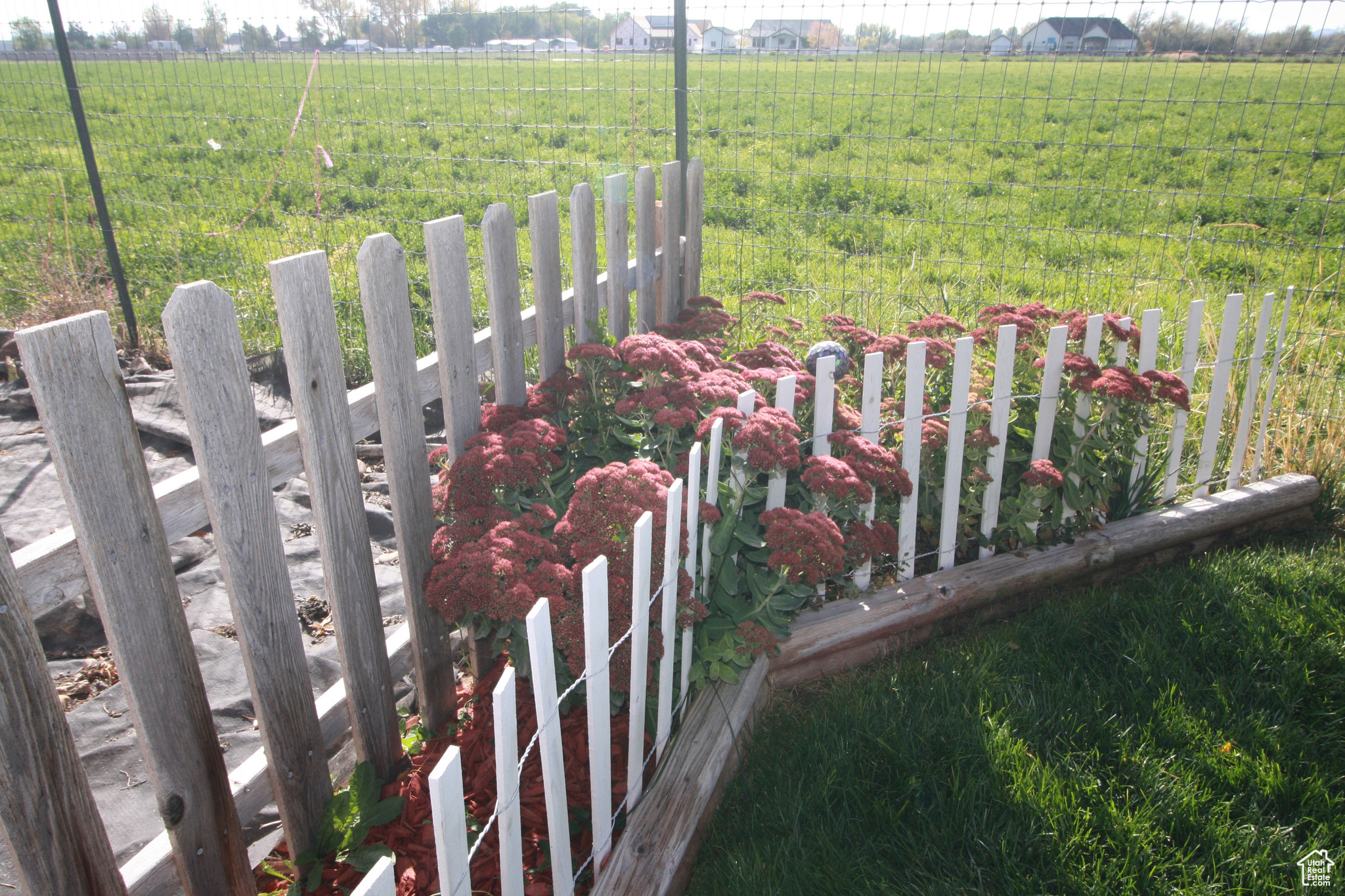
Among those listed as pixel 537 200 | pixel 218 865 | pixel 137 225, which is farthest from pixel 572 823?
pixel 137 225

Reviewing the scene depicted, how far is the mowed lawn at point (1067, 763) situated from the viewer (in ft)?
6.90

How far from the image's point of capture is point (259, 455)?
1.86 m

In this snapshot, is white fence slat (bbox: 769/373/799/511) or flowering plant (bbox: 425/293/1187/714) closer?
flowering plant (bbox: 425/293/1187/714)

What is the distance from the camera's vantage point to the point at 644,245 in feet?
12.1

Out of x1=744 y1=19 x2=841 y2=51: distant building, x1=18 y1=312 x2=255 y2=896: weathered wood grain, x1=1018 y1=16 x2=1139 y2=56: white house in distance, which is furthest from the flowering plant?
x1=1018 y1=16 x2=1139 y2=56: white house in distance

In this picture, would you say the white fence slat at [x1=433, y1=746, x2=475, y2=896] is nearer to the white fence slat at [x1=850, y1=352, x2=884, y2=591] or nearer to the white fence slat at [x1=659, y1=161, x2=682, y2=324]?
the white fence slat at [x1=850, y1=352, x2=884, y2=591]

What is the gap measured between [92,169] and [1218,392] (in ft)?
22.9

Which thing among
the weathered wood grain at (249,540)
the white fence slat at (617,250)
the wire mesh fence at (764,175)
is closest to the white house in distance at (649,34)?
the wire mesh fence at (764,175)

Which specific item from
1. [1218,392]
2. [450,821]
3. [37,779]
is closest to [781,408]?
[450,821]

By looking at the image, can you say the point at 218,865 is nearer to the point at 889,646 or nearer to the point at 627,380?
the point at 627,380

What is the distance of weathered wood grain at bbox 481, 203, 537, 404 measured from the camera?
2.67 metres

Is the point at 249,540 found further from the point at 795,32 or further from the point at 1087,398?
the point at 795,32

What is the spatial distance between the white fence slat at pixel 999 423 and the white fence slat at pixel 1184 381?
0.54 metres

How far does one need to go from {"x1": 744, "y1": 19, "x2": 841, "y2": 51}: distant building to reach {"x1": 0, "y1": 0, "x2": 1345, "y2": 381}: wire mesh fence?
0.08ft
